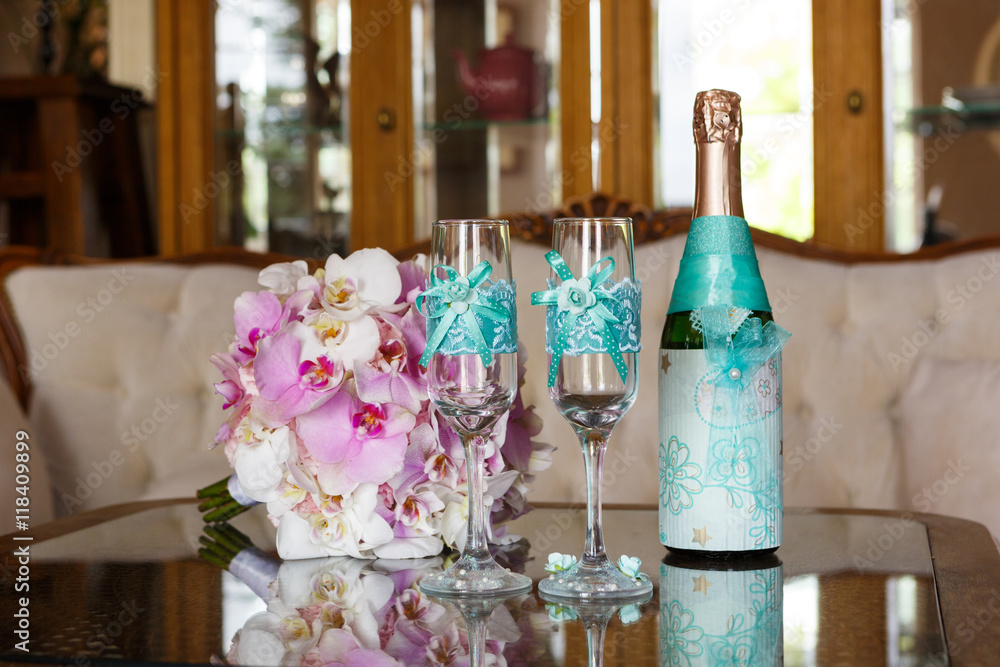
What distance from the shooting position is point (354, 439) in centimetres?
78

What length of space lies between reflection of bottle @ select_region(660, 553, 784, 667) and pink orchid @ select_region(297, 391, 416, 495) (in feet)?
0.75

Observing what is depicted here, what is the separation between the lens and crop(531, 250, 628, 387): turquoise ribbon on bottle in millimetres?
682

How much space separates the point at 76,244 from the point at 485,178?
3.25 feet

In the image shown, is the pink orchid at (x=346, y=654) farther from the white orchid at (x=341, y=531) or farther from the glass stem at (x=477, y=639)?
the white orchid at (x=341, y=531)

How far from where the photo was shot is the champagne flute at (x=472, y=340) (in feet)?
2.25

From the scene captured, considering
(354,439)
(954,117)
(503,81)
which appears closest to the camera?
(354,439)

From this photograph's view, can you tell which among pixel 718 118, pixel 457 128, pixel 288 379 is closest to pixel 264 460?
pixel 288 379

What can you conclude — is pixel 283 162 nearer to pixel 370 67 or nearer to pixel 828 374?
pixel 370 67

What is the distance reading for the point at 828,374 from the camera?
171 cm

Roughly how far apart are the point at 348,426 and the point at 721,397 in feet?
0.95

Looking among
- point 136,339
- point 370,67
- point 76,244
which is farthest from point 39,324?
point 370,67

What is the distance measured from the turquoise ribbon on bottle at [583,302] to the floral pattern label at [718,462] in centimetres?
10

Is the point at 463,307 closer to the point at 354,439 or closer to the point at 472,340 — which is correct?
the point at 472,340

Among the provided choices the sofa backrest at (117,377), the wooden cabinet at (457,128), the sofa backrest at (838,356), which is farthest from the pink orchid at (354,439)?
the wooden cabinet at (457,128)
